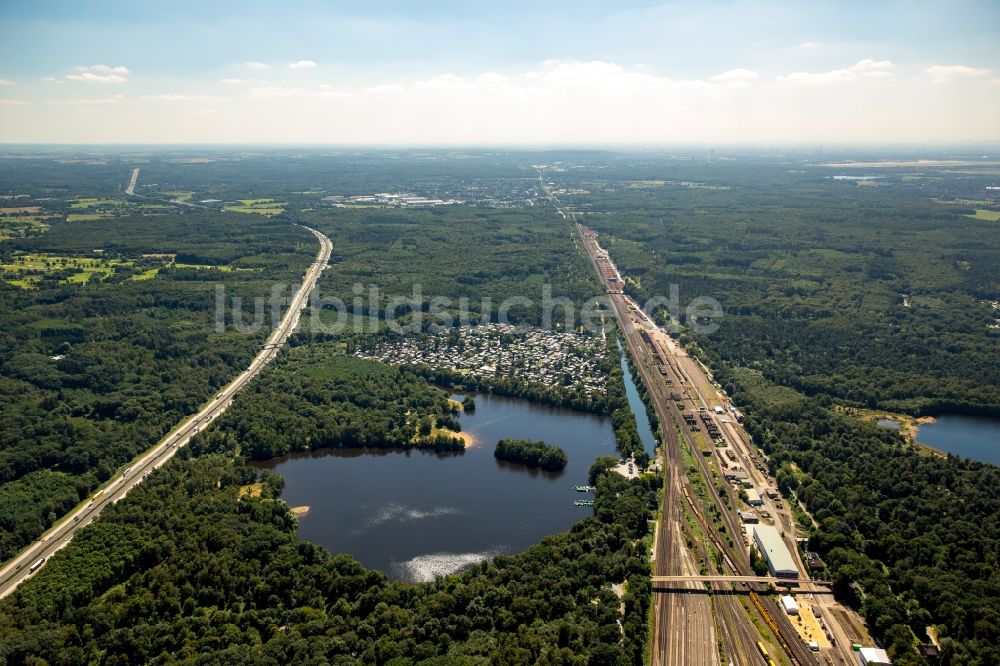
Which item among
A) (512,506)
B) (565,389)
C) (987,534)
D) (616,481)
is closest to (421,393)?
(565,389)

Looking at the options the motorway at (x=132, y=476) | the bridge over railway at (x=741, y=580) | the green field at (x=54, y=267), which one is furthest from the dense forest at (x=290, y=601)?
the green field at (x=54, y=267)

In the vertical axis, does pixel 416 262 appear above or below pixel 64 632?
above

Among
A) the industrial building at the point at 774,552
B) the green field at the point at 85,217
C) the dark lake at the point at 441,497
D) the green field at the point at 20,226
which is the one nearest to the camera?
the industrial building at the point at 774,552

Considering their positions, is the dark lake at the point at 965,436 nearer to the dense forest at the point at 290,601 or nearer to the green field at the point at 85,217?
the dense forest at the point at 290,601

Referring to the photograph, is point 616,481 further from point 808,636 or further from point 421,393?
point 421,393

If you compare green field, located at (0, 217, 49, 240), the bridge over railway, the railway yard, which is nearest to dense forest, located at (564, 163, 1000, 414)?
the railway yard

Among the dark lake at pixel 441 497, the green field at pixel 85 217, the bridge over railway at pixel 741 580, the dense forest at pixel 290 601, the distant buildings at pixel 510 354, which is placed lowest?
the dark lake at pixel 441 497

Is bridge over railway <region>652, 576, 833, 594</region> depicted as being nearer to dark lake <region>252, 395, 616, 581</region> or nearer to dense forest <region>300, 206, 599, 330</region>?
dark lake <region>252, 395, 616, 581</region>

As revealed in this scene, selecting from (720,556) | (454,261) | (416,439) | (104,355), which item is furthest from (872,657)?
(454,261)
